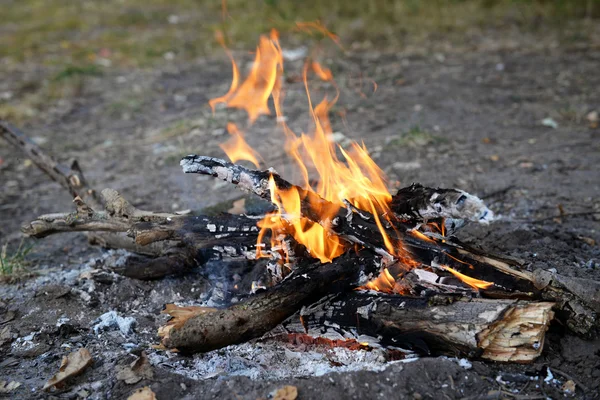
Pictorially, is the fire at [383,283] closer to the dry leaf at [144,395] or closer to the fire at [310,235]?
the fire at [310,235]

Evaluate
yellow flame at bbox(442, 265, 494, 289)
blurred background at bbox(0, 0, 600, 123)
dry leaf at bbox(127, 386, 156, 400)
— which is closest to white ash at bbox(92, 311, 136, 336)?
dry leaf at bbox(127, 386, 156, 400)

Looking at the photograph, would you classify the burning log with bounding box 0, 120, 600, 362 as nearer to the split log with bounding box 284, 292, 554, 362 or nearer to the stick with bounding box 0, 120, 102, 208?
the split log with bounding box 284, 292, 554, 362

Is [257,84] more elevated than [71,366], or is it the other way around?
[257,84]

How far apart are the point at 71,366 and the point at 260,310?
0.90m

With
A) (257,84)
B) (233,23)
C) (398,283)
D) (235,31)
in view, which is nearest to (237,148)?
(398,283)

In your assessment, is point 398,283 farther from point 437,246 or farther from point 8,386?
point 8,386

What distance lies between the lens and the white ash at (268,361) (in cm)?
247

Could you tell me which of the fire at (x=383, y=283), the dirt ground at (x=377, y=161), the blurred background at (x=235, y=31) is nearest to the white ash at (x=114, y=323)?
the dirt ground at (x=377, y=161)

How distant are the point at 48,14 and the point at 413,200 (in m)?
12.5

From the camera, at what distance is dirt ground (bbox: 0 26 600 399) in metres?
2.35

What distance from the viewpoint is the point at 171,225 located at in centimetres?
292

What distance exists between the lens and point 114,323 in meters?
2.97

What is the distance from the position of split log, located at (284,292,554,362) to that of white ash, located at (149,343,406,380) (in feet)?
0.29

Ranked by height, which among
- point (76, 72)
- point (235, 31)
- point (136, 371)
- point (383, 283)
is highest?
point (235, 31)
